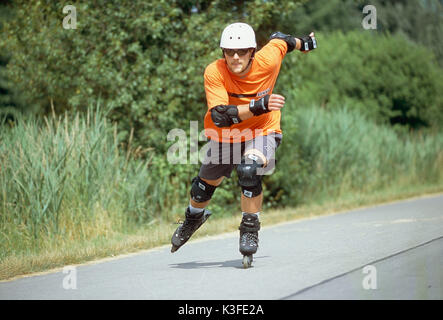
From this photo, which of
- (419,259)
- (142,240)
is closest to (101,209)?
(142,240)

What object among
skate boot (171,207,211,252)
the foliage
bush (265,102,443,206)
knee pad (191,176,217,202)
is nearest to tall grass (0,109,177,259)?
the foliage

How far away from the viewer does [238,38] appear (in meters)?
6.39

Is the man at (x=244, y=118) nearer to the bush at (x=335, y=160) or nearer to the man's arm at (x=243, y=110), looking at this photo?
the man's arm at (x=243, y=110)

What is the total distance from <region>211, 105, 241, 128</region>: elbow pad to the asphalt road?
49.6 inches

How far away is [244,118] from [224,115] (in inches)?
6.7

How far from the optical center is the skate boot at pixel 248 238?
644 cm

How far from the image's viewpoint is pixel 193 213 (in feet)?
23.7

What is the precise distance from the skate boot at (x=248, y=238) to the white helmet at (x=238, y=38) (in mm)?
1489

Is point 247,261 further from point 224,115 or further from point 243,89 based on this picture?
point 243,89
